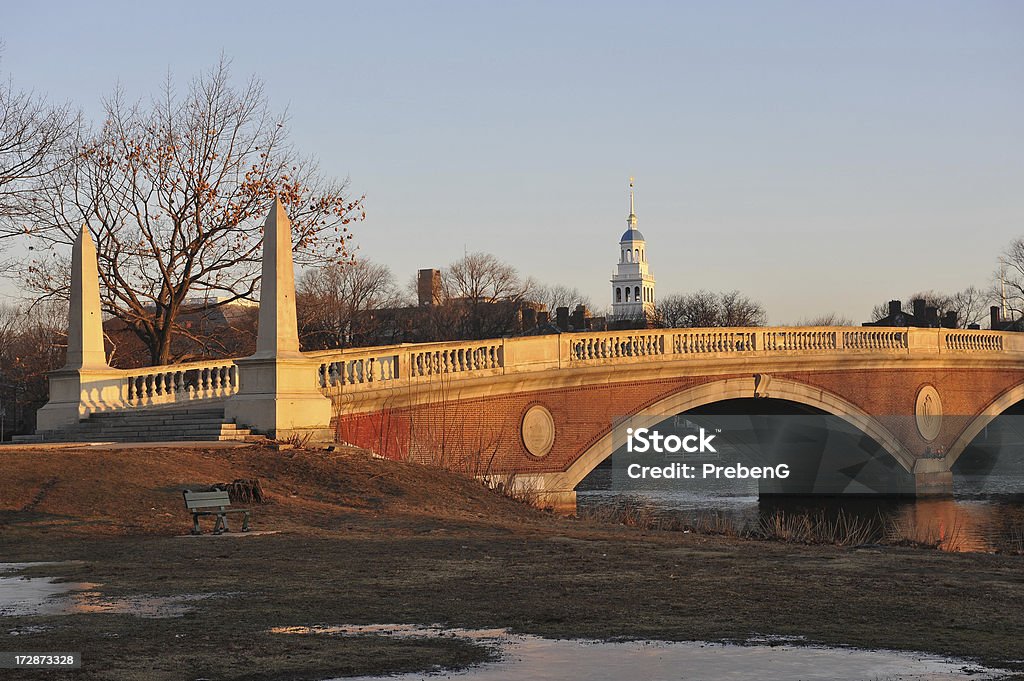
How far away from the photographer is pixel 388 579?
453 inches

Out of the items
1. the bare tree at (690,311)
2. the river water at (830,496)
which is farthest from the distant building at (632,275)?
the river water at (830,496)

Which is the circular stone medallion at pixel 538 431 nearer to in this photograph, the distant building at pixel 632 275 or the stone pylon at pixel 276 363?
the stone pylon at pixel 276 363

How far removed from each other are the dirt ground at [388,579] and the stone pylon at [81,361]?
16.8 feet

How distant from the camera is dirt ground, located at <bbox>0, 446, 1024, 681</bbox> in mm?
8312

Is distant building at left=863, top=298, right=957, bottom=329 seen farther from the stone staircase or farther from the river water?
the stone staircase

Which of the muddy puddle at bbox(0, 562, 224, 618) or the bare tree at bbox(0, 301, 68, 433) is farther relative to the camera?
the bare tree at bbox(0, 301, 68, 433)

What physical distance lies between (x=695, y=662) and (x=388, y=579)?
14.2 ft

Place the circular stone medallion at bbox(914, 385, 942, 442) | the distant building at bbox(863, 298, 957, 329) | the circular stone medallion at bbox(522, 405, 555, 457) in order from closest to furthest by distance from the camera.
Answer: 1. the circular stone medallion at bbox(522, 405, 555, 457)
2. the circular stone medallion at bbox(914, 385, 942, 442)
3. the distant building at bbox(863, 298, 957, 329)

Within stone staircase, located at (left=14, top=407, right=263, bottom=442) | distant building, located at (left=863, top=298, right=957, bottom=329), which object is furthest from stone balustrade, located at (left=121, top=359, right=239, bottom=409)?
distant building, located at (left=863, top=298, right=957, bottom=329)

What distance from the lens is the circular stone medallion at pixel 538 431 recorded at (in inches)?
1172

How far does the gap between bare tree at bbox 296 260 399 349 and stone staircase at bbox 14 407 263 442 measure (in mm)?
27436

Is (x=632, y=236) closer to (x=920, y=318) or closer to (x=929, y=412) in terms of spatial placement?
(x=920, y=318)

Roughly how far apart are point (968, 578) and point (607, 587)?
11.3 feet

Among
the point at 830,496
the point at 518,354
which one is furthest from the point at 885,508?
the point at 518,354
